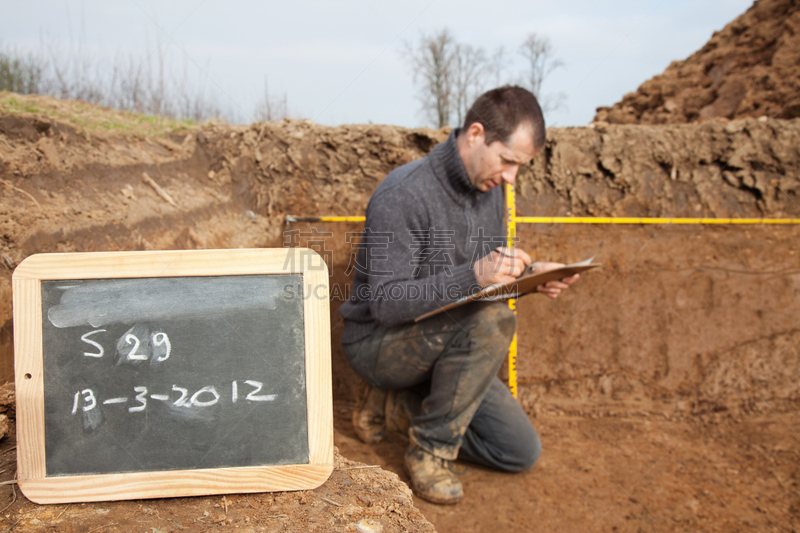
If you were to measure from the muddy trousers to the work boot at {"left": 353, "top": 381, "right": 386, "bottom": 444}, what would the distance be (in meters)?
0.33

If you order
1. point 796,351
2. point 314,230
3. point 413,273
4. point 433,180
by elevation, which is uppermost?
point 433,180

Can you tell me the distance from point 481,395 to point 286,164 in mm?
2342

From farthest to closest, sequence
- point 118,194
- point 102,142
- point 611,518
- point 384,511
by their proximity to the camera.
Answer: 1. point 102,142
2. point 118,194
3. point 611,518
4. point 384,511

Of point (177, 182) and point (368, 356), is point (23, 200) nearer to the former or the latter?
point (177, 182)

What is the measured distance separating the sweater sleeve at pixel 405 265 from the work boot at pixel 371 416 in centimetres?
76

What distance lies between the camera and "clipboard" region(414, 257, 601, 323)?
197 cm

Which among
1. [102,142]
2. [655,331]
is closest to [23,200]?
[102,142]

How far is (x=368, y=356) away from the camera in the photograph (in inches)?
95.7

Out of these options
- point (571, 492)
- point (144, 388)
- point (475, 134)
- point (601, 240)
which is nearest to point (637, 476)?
point (571, 492)

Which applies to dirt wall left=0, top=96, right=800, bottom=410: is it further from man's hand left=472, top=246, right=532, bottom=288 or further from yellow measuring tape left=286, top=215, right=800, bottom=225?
man's hand left=472, top=246, right=532, bottom=288

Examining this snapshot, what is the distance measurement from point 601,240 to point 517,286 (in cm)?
162

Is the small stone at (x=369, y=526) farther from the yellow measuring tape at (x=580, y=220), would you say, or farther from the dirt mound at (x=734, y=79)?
the dirt mound at (x=734, y=79)

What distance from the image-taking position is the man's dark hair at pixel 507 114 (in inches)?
89.7

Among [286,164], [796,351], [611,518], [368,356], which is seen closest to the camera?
[611,518]
